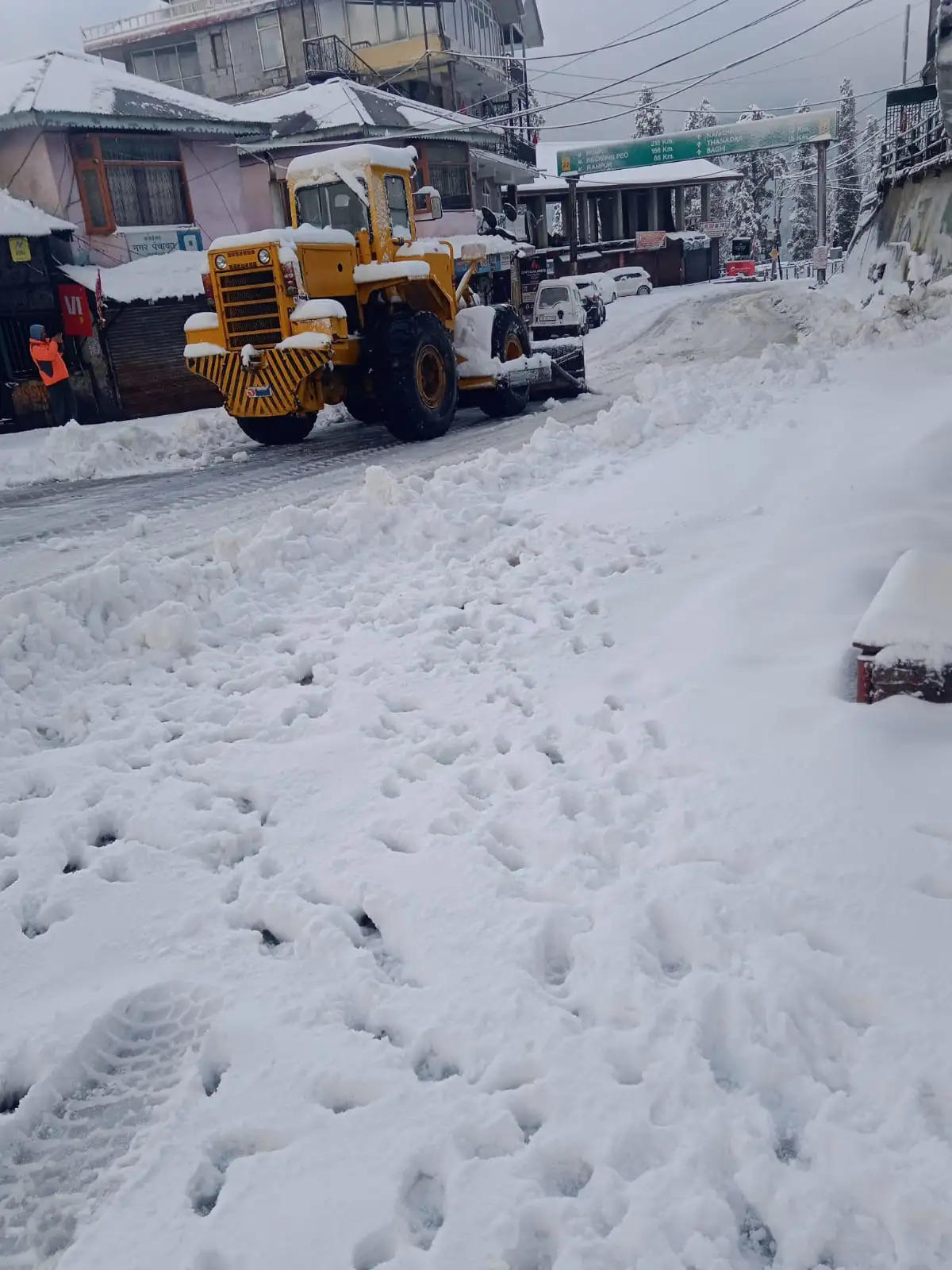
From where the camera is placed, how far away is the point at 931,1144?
2.10 meters

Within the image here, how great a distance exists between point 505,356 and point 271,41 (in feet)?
93.1

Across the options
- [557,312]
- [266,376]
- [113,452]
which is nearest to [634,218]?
[557,312]

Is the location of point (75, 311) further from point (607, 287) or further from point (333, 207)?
point (607, 287)

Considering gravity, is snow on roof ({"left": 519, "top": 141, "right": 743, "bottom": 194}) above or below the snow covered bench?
above

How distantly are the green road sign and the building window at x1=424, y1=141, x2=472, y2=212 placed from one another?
934cm

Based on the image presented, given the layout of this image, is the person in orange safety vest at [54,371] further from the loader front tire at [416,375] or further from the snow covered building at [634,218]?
the snow covered building at [634,218]

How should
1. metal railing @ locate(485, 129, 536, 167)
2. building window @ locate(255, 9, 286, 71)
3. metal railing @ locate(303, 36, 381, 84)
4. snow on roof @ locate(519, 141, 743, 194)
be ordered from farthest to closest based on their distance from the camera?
snow on roof @ locate(519, 141, 743, 194) → building window @ locate(255, 9, 286, 71) → metal railing @ locate(303, 36, 381, 84) → metal railing @ locate(485, 129, 536, 167)

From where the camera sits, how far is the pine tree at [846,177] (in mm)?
65375

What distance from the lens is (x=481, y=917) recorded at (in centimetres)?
295

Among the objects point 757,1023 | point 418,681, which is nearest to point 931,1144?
point 757,1023

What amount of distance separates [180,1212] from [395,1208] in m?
0.49

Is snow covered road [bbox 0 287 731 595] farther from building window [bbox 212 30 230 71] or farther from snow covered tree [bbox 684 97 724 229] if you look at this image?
snow covered tree [bbox 684 97 724 229]

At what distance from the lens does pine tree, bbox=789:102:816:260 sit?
6750cm

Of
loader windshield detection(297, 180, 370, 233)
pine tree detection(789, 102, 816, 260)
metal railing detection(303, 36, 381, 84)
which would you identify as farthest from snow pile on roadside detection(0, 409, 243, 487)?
pine tree detection(789, 102, 816, 260)
